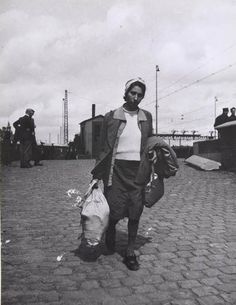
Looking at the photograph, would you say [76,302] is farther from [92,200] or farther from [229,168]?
[229,168]

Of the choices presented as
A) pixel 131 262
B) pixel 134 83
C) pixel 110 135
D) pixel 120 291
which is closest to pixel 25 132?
pixel 110 135

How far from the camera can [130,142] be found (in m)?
4.24

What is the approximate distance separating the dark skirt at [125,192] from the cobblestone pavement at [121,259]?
0.55 meters

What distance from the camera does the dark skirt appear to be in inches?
164

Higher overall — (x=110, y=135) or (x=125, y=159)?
(x=110, y=135)

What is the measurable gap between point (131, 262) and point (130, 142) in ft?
4.06

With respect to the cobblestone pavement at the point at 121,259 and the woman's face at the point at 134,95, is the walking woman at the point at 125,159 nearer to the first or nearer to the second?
the woman's face at the point at 134,95

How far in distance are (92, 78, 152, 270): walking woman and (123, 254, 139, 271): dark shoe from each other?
0.19ft

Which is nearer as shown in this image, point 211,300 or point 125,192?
point 211,300

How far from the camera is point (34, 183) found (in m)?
10.4

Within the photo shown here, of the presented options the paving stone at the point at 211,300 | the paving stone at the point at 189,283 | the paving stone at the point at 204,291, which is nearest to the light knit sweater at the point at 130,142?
the paving stone at the point at 189,283

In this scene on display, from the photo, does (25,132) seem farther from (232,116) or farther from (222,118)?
(232,116)

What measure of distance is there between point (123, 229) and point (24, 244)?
1480 mm

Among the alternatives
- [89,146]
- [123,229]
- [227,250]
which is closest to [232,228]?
[227,250]
